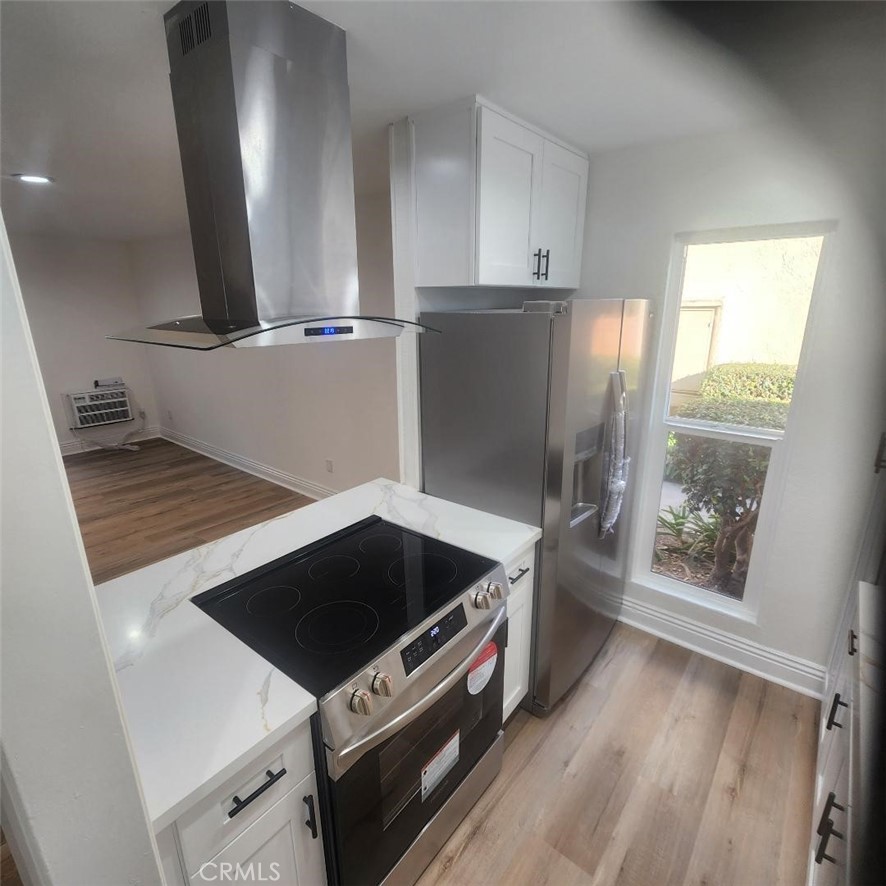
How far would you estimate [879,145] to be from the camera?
159 centimetres

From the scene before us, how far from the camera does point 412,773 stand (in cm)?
130

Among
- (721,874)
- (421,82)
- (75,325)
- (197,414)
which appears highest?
(421,82)

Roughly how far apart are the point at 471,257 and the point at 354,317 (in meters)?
0.65

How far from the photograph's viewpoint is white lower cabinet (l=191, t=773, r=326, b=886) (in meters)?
0.94

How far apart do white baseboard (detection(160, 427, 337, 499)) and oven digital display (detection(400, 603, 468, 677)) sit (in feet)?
8.98

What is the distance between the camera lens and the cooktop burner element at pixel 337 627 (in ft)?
3.88

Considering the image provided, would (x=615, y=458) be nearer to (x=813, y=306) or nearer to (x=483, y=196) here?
(x=813, y=306)

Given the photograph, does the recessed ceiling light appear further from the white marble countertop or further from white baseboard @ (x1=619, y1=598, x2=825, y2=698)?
white baseboard @ (x1=619, y1=598, x2=825, y2=698)

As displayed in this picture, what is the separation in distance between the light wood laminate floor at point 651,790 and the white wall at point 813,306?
1.18ft

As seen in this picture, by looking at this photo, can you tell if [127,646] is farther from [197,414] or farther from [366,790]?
[197,414]

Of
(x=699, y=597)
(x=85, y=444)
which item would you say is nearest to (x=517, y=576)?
(x=699, y=597)

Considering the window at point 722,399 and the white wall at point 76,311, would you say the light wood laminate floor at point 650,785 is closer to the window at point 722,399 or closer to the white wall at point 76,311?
the window at point 722,399

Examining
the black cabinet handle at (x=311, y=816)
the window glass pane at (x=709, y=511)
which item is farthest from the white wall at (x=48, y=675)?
the window glass pane at (x=709, y=511)

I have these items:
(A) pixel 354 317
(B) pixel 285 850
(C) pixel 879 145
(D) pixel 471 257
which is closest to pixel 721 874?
(B) pixel 285 850
